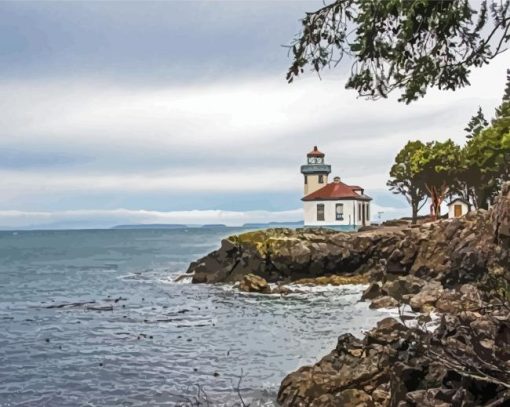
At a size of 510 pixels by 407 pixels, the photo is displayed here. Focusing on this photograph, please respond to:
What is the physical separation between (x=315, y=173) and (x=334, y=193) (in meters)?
8.57

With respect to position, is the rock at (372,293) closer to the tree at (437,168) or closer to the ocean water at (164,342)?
the ocean water at (164,342)

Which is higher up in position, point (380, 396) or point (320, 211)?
point (320, 211)

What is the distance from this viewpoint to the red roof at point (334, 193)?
9050 centimetres

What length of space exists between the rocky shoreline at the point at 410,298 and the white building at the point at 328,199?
38.8 meters

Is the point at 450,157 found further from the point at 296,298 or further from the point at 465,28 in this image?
the point at 465,28

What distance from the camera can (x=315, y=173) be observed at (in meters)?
99.4

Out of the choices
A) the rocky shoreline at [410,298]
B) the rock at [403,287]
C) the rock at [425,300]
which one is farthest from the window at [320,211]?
the rock at [425,300]

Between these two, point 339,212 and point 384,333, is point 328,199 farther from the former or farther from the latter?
point 384,333

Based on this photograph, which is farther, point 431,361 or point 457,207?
point 457,207

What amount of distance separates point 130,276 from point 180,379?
44.9 meters

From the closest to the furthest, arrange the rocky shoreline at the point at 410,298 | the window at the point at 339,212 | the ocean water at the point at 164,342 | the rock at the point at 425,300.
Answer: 1. the rocky shoreline at the point at 410,298
2. the ocean water at the point at 164,342
3. the rock at the point at 425,300
4. the window at the point at 339,212

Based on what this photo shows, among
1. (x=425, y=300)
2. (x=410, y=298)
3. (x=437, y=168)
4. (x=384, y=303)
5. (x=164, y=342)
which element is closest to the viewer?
(x=164, y=342)

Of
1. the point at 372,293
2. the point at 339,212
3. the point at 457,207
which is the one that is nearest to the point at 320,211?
the point at 339,212

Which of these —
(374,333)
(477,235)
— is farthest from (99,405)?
(477,235)
